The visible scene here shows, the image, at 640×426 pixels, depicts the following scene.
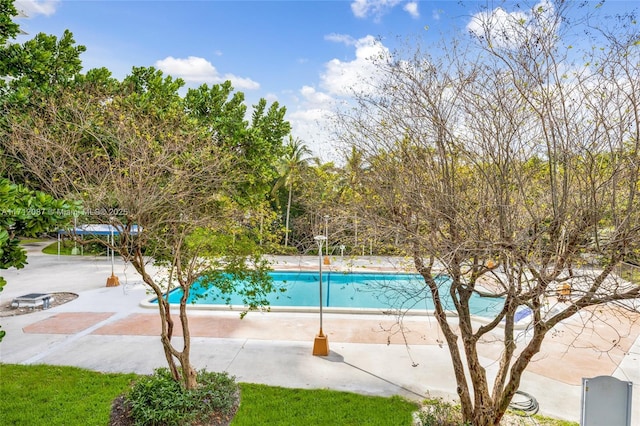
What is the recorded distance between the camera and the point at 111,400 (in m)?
6.63

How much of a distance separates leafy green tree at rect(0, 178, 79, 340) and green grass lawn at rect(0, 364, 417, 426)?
3.69 meters

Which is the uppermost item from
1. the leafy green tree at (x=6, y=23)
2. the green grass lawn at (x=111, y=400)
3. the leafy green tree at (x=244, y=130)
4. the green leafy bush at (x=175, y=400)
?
the leafy green tree at (x=6, y=23)

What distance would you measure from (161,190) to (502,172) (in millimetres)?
4755

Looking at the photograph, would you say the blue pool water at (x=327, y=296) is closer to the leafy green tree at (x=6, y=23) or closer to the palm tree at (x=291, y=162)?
the palm tree at (x=291, y=162)

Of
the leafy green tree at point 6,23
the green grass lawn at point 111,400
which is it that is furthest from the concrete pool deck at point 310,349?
the leafy green tree at point 6,23

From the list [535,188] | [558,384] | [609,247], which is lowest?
[558,384]

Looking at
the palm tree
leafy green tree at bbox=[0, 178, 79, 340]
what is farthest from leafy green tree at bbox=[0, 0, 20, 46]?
the palm tree

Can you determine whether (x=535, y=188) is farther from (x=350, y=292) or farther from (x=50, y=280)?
(x=50, y=280)

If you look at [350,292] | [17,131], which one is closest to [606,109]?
[17,131]

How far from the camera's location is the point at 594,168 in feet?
13.3

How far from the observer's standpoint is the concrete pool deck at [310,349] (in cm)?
748

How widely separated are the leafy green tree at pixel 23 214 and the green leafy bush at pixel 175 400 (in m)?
3.13

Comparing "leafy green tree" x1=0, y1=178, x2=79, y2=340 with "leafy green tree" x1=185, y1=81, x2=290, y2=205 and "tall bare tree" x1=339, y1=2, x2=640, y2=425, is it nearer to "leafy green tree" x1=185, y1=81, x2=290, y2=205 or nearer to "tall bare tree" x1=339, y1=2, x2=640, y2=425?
"tall bare tree" x1=339, y1=2, x2=640, y2=425

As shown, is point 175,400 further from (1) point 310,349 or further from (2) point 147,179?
(1) point 310,349
